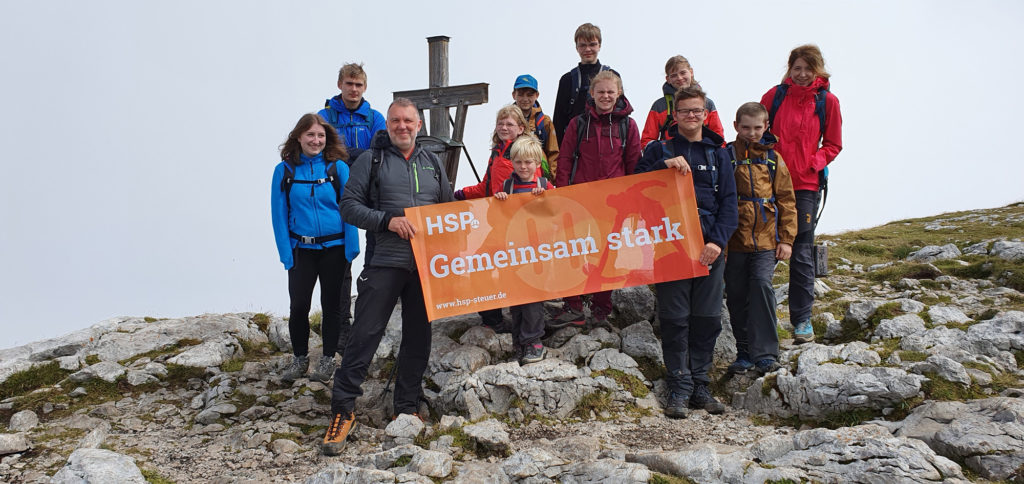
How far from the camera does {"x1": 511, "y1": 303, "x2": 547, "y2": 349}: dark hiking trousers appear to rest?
7.76 m

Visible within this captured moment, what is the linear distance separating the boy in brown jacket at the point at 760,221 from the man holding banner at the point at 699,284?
42 cm

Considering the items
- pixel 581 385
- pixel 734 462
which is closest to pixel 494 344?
pixel 581 385

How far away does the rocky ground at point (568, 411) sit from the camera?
538 centimetres

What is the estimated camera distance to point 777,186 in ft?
24.7

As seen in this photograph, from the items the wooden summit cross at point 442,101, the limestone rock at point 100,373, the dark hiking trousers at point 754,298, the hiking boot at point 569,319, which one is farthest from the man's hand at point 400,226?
the wooden summit cross at point 442,101

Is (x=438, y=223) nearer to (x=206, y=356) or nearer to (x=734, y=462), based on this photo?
(x=734, y=462)

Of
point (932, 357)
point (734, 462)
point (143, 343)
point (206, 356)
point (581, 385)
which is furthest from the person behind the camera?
point (143, 343)

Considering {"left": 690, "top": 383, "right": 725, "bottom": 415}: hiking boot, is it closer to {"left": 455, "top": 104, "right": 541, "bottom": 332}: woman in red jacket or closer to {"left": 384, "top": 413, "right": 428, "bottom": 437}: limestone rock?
{"left": 455, "top": 104, "right": 541, "bottom": 332}: woman in red jacket

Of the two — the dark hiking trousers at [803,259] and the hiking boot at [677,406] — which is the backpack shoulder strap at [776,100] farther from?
the hiking boot at [677,406]

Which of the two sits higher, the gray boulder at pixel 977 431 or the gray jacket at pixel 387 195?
the gray jacket at pixel 387 195

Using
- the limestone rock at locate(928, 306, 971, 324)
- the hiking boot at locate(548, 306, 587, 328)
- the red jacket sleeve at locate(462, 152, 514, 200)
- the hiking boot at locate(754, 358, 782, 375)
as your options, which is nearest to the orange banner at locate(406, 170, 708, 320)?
the red jacket sleeve at locate(462, 152, 514, 200)

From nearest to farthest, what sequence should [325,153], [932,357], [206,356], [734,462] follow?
[734,462] → [932,357] → [325,153] → [206,356]

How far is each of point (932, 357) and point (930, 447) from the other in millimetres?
1778

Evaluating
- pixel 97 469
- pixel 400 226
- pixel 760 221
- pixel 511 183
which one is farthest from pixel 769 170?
pixel 97 469
